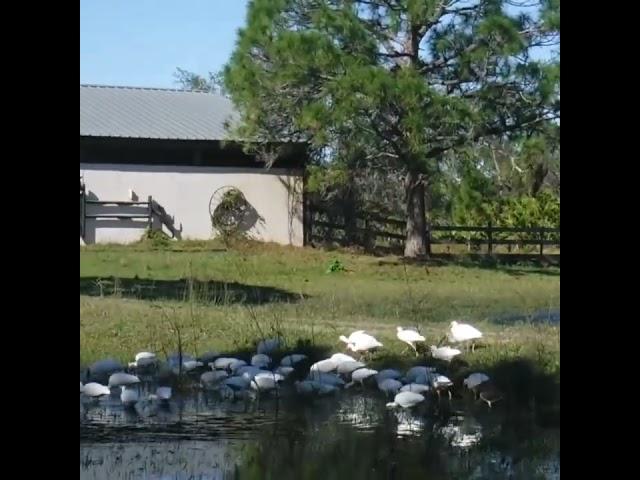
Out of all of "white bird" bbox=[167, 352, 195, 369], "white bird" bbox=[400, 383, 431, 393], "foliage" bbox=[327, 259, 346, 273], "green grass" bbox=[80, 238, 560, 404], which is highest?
"foliage" bbox=[327, 259, 346, 273]

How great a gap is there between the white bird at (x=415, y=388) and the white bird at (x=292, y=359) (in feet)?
1.23

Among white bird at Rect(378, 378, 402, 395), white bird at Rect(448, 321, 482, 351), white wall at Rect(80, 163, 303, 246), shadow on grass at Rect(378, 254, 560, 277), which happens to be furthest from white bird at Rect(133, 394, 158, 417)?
white wall at Rect(80, 163, 303, 246)

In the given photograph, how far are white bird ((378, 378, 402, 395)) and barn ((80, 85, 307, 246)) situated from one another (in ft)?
12.7

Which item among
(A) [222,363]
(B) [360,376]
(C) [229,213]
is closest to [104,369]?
(A) [222,363]

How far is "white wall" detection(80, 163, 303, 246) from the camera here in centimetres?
669

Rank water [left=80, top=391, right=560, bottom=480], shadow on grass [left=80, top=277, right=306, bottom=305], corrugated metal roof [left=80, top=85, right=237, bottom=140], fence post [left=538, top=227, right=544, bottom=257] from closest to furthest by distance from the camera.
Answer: water [left=80, top=391, right=560, bottom=480] < shadow on grass [left=80, top=277, right=306, bottom=305] < fence post [left=538, top=227, right=544, bottom=257] < corrugated metal roof [left=80, top=85, right=237, bottom=140]

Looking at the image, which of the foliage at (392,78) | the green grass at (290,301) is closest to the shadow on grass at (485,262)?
the green grass at (290,301)

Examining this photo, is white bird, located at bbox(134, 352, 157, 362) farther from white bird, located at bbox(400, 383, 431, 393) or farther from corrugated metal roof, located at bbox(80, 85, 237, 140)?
corrugated metal roof, located at bbox(80, 85, 237, 140)

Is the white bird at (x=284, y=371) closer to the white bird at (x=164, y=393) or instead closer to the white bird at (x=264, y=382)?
the white bird at (x=264, y=382)

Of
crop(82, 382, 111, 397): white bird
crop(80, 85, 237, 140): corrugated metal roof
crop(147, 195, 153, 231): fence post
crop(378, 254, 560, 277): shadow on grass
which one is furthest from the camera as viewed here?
crop(147, 195, 153, 231): fence post

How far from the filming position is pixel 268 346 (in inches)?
121

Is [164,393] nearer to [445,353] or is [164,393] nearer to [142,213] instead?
[445,353]

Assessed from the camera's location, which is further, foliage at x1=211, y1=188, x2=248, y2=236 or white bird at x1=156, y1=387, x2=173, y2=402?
foliage at x1=211, y1=188, x2=248, y2=236
